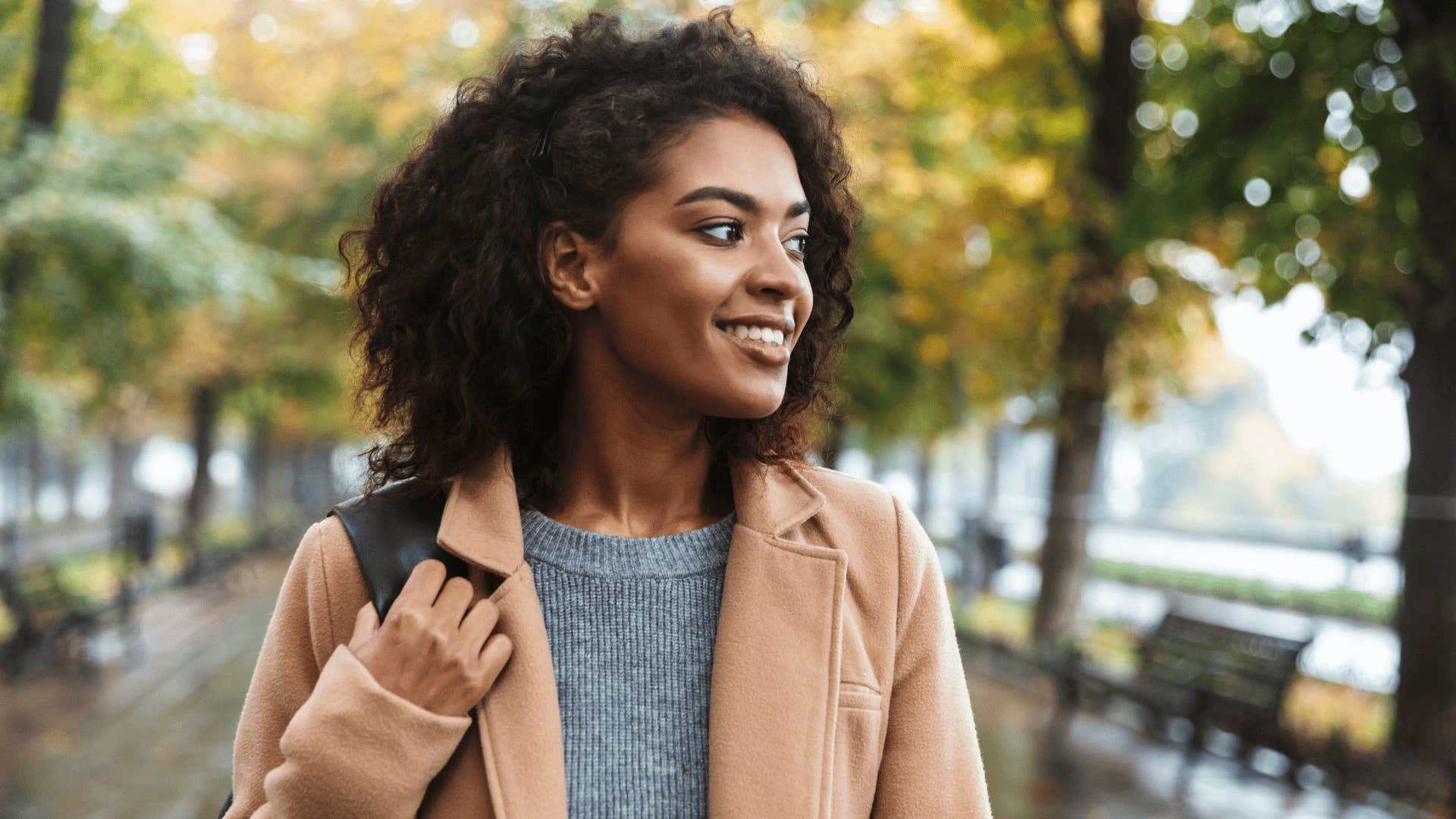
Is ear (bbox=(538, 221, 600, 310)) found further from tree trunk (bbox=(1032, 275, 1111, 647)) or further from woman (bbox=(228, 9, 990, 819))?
tree trunk (bbox=(1032, 275, 1111, 647))

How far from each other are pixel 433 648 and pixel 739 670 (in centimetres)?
46

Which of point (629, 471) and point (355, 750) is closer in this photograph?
point (355, 750)

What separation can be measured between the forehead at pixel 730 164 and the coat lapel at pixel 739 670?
50 cm

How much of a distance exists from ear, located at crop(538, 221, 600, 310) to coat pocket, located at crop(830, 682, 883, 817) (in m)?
0.73

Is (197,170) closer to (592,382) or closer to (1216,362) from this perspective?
(592,382)

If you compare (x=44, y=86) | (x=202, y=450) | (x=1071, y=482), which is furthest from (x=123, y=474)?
(x=1071, y=482)

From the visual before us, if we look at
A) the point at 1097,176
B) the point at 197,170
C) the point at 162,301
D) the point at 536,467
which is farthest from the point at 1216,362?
the point at 536,467

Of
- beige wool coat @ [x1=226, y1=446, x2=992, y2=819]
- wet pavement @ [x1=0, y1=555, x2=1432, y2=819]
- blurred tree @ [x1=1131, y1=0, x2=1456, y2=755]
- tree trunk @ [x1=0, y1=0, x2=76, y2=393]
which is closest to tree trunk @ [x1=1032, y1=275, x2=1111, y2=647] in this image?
wet pavement @ [x1=0, y1=555, x2=1432, y2=819]

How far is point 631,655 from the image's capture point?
2117 mm

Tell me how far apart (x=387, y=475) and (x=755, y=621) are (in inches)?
26.5

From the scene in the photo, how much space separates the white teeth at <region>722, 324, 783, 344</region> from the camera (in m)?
2.05

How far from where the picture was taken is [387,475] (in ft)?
7.47

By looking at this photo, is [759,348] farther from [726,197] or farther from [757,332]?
[726,197]

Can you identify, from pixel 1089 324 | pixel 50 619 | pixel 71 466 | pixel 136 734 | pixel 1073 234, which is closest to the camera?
pixel 136 734
